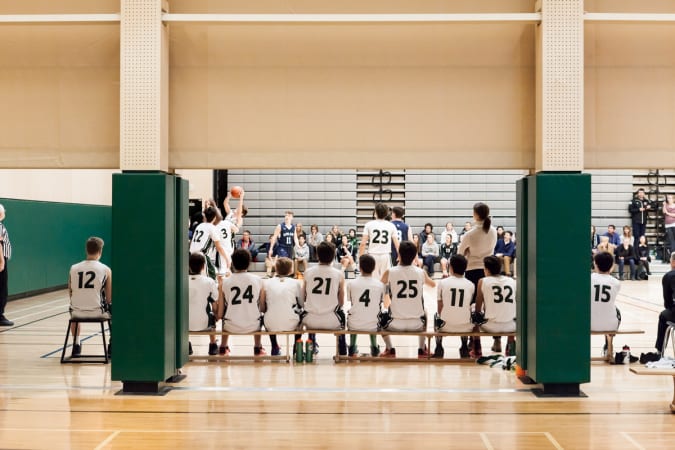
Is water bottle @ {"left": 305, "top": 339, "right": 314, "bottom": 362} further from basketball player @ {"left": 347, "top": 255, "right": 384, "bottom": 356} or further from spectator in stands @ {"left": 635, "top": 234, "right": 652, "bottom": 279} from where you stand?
spectator in stands @ {"left": 635, "top": 234, "right": 652, "bottom": 279}

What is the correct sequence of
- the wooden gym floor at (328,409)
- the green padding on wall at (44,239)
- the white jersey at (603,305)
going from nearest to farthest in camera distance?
the wooden gym floor at (328,409), the white jersey at (603,305), the green padding on wall at (44,239)

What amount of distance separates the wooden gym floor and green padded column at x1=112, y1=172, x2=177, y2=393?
311 millimetres

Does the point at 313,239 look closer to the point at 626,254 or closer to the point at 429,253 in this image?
the point at 429,253

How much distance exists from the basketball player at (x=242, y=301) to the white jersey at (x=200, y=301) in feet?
0.48

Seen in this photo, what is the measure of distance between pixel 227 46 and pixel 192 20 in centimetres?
44

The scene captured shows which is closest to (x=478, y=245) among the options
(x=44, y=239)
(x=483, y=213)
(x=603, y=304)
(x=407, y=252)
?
(x=483, y=213)

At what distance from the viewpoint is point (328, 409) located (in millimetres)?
6344

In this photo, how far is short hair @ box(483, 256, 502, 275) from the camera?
834 cm

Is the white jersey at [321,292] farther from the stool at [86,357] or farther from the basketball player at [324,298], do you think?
the stool at [86,357]

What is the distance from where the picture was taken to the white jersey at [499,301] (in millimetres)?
8156

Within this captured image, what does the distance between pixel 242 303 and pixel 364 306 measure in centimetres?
132

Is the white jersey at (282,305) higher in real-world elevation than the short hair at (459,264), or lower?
lower

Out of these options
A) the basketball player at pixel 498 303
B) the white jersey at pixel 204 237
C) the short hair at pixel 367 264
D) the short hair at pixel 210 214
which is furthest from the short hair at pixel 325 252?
the short hair at pixel 210 214

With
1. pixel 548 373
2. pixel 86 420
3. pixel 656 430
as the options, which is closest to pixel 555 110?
pixel 548 373
